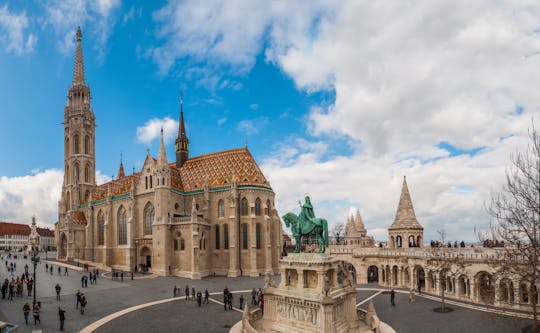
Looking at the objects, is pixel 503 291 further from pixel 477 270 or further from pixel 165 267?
pixel 165 267

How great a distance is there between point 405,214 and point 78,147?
5370 cm

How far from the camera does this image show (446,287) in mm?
28984

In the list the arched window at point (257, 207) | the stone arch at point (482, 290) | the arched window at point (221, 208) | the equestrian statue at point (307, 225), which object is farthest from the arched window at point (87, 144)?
the stone arch at point (482, 290)

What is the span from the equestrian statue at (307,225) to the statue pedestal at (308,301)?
979mm

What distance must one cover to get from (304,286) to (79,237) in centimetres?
4724

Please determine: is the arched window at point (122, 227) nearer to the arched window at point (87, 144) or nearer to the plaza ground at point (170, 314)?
the plaza ground at point (170, 314)

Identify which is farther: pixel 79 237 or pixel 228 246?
pixel 79 237

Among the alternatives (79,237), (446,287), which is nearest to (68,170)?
(79,237)

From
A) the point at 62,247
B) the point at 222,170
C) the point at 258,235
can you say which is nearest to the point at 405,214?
the point at 258,235

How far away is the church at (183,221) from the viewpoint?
3994 cm

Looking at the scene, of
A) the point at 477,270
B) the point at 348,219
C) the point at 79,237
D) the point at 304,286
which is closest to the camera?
the point at 304,286

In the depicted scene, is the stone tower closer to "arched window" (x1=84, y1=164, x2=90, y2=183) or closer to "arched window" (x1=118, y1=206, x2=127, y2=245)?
"arched window" (x1=84, y1=164, x2=90, y2=183)

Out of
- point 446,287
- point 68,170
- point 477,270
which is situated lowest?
point 446,287

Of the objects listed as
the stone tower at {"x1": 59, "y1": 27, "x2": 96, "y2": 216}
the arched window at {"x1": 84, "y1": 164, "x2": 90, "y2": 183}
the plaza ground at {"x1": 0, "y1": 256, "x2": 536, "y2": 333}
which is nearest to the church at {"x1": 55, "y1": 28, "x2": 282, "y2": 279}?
the stone tower at {"x1": 59, "y1": 27, "x2": 96, "y2": 216}
